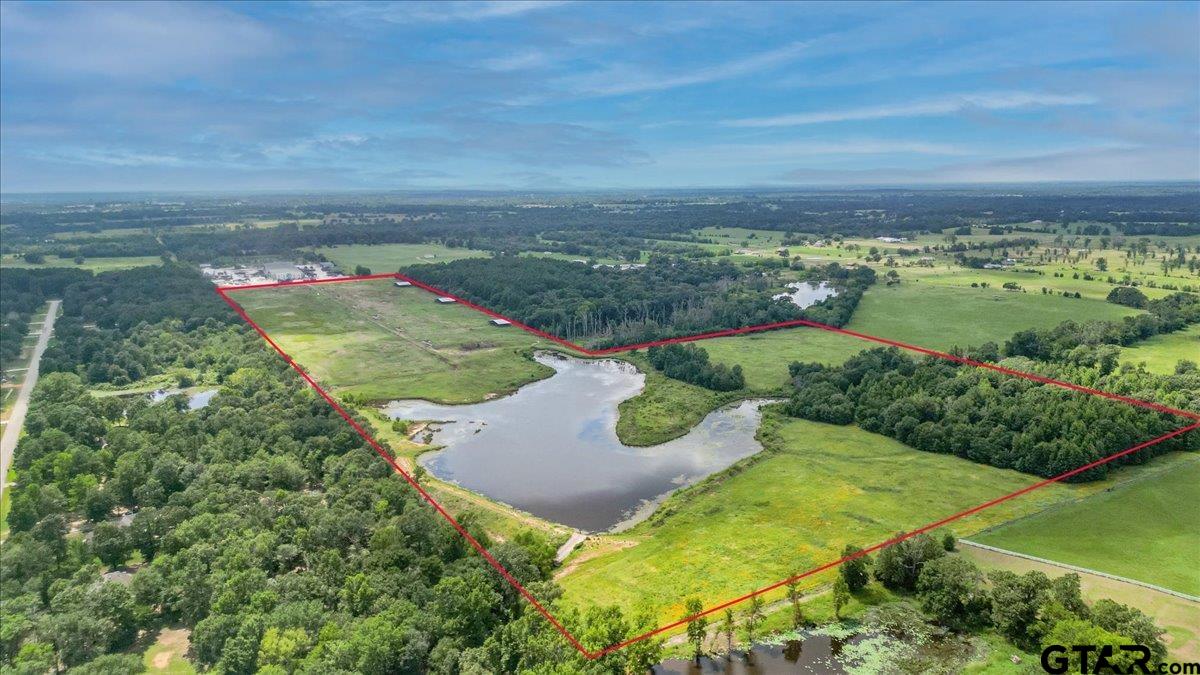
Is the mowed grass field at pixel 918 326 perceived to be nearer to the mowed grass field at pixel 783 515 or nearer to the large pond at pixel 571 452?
the large pond at pixel 571 452

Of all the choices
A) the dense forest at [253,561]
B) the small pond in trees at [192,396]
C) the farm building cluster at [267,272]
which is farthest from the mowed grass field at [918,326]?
the farm building cluster at [267,272]

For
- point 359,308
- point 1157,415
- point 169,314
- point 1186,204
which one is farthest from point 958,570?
point 1186,204

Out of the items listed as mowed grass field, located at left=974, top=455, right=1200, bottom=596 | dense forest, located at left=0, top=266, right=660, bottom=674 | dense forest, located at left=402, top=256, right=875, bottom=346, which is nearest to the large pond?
dense forest, located at left=0, top=266, right=660, bottom=674

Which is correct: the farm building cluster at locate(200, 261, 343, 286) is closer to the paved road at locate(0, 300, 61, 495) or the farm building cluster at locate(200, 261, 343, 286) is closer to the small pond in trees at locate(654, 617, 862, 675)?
the paved road at locate(0, 300, 61, 495)

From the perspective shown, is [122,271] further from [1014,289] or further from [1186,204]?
[1186,204]

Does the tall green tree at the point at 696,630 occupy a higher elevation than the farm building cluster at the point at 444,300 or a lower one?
lower
